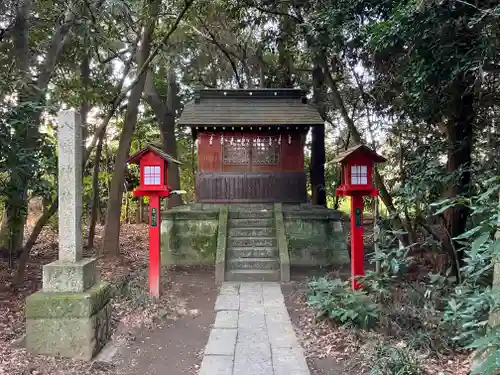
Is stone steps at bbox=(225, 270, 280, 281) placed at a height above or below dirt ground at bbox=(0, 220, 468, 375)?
above

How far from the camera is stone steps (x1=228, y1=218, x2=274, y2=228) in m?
9.94

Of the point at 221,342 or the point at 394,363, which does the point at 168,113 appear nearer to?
the point at 221,342

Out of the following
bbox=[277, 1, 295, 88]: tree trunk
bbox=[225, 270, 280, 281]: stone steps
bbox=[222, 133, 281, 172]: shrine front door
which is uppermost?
bbox=[277, 1, 295, 88]: tree trunk

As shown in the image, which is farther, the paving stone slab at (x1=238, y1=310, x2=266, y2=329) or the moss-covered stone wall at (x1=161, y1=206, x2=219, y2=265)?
the moss-covered stone wall at (x1=161, y1=206, x2=219, y2=265)

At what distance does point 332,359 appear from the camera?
14.6 feet

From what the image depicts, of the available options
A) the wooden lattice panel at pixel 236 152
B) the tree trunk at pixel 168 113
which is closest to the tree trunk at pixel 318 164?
the wooden lattice panel at pixel 236 152

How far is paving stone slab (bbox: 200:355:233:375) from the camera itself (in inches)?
158

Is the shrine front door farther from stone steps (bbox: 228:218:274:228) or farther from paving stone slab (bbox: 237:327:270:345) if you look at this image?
paving stone slab (bbox: 237:327:270:345)

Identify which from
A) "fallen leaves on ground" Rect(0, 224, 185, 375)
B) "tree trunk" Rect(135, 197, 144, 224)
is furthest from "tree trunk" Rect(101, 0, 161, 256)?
"tree trunk" Rect(135, 197, 144, 224)

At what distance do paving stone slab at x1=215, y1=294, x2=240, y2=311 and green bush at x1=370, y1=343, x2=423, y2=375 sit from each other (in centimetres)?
276

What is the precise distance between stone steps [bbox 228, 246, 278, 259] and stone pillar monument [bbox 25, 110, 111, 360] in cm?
429

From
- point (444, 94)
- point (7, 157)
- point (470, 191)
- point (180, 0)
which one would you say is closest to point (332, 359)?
point (470, 191)

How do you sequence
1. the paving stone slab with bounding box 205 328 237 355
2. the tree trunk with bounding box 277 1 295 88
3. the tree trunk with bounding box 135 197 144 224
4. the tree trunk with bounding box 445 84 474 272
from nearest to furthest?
1. the paving stone slab with bounding box 205 328 237 355
2. the tree trunk with bounding box 445 84 474 272
3. the tree trunk with bounding box 277 1 295 88
4. the tree trunk with bounding box 135 197 144 224

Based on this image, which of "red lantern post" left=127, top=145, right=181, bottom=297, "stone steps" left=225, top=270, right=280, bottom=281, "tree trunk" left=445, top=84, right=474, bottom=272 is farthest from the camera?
"stone steps" left=225, top=270, right=280, bottom=281
